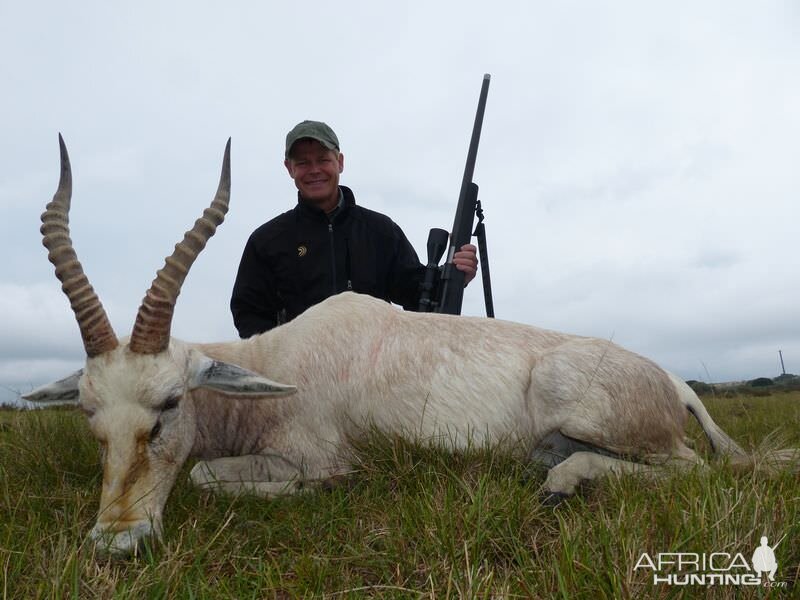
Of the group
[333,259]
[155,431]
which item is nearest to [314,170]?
[333,259]

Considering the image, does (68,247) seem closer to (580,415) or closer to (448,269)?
(580,415)

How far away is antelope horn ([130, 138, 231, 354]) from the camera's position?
3684mm

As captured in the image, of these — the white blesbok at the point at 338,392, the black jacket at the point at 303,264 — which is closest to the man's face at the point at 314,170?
the black jacket at the point at 303,264

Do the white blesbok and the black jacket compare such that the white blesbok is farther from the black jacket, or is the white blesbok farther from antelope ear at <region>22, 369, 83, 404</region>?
the black jacket

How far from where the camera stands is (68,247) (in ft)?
12.7

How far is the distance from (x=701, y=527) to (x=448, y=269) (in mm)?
4588

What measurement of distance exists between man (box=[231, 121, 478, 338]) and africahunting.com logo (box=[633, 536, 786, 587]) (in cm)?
480

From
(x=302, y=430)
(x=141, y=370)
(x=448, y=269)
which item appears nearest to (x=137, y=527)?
(x=141, y=370)

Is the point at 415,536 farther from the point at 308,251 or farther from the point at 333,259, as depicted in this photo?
the point at 308,251

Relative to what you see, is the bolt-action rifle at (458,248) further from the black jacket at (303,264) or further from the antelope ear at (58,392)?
the antelope ear at (58,392)

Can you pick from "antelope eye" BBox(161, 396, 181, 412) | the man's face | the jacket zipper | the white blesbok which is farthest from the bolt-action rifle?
"antelope eye" BBox(161, 396, 181, 412)

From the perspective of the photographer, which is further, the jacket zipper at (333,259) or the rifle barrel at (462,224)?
the jacket zipper at (333,259)

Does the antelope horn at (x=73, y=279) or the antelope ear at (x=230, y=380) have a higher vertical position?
the antelope horn at (x=73, y=279)

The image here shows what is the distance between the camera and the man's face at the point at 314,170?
7.25 meters
